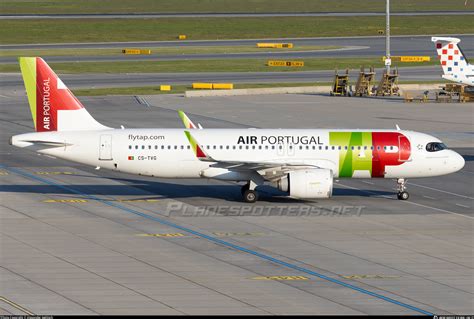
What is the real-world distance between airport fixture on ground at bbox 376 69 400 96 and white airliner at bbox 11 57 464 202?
186 feet

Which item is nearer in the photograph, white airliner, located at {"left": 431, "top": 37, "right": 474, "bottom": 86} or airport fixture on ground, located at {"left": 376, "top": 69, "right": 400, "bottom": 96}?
white airliner, located at {"left": 431, "top": 37, "right": 474, "bottom": 86}

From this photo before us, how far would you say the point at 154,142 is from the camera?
5591cm

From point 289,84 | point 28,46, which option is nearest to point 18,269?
point 289,84

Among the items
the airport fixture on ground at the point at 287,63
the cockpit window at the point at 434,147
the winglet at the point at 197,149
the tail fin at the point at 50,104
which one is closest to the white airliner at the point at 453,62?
the cockpit window at the point at 434,147

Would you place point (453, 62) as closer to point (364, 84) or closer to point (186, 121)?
point (364, 84)

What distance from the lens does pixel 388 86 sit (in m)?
114

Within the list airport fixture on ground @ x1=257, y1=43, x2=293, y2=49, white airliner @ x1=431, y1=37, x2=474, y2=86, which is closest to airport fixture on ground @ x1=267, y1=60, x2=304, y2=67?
airport fixture on ground @ x1=257, y1=43, x2=293, y2=49

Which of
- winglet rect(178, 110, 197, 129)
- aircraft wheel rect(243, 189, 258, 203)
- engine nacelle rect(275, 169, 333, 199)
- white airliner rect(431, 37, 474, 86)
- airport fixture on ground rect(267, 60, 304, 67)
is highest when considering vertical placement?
airport fixture on ground rect(267, 60, 304, 67)

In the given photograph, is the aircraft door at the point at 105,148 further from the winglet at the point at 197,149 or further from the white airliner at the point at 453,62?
the white airliner at the point at 453,62

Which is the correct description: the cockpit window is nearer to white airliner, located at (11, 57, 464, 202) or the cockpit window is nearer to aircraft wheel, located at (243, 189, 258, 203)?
white airliner, located at (11, 57, 464, 202)

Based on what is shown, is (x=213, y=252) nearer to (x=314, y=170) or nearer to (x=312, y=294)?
(x=312, y=294)

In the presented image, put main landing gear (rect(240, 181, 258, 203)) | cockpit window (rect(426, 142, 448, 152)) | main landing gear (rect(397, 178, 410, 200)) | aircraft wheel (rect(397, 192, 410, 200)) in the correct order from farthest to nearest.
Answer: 1. aircraft wheel (rect(397, 192, 410, 200))
2. main landing gear (rect(397, 178, 410, 200))
3. cockpit window (rect(426, 142, 448, 152))
4. main landing gear (rect(240, 181, 258, 203))

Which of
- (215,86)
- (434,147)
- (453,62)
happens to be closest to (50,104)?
(434,147)

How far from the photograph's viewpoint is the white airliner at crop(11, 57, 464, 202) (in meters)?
55.6
